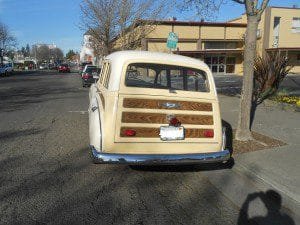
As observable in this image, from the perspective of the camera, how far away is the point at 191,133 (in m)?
5.58

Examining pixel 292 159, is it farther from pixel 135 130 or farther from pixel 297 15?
pixel 297 15

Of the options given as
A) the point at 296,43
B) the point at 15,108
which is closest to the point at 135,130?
the point at 15,108

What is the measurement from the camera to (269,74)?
13.9 meters

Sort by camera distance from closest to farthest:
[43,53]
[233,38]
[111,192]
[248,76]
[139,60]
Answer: [111,192] < [139,60] < [248,76] < [233,38] < [43,53]

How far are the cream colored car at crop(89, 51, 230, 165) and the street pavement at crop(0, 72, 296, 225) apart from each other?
1.49 ft

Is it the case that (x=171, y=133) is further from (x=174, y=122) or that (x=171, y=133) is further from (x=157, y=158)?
(x=157, y=158)

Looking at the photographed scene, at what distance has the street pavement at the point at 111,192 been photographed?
4336mm

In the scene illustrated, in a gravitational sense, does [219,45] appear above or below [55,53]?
above

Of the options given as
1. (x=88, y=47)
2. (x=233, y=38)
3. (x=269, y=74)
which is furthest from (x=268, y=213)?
(x=88, y=47)

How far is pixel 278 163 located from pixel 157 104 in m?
2.48

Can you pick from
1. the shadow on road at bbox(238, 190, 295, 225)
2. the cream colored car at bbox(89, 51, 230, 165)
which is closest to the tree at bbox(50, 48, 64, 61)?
the cream colored car at bbox(89, 51, 230, 165)

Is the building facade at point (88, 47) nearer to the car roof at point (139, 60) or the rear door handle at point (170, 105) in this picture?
the car roof at point (139, 60)

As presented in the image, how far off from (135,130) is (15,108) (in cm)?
928

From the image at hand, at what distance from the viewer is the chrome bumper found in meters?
5.02
